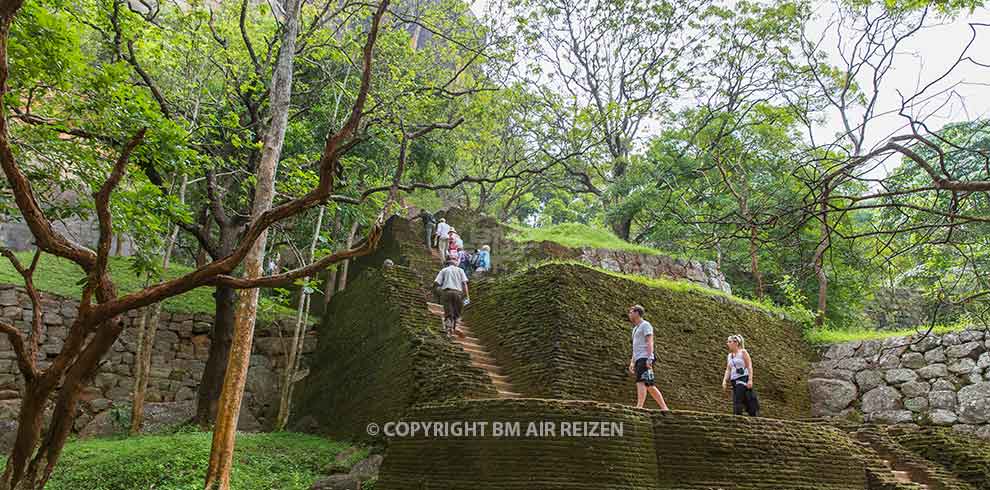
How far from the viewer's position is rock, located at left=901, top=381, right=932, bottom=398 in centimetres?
1140

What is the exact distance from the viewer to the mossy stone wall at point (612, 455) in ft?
19.0

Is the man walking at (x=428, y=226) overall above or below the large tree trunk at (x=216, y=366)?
above

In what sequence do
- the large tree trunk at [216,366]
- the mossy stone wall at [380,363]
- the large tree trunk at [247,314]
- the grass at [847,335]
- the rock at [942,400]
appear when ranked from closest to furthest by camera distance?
the large tree trunk at [247,314] → the mossy stone wall at [380,363] → the large tree trunk at [216,366] → the rock at [942,400] → the grass at [847,335]

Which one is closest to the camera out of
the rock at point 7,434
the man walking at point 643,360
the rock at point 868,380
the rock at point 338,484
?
the rock at point 338,484

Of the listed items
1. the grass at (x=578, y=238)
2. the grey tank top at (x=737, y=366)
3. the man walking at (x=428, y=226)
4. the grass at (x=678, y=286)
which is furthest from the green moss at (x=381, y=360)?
the grass at (x=578, y=238)

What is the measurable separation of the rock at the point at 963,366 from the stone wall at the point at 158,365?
40.1 ft

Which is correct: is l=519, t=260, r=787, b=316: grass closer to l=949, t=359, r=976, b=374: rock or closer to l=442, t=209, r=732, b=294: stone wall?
l=442, t=209, r=732, b=294: stone wall

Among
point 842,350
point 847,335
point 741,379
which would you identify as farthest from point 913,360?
point 741,379

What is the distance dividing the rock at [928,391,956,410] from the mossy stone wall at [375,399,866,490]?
5419 mm

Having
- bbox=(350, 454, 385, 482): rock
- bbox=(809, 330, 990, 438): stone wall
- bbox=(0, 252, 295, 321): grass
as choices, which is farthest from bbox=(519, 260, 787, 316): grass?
bbox=(0, 252, 295, 321): grass

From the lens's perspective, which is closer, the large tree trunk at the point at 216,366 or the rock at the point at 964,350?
the large tree trunk at the point at 216,366

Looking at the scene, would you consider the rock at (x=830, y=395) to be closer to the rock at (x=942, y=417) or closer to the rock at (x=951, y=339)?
the rock at (x=942, y=417)

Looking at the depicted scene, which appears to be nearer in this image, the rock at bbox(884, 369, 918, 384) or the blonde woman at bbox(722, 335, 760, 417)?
the blonde woman at bbox(722, 335, 760, 417)

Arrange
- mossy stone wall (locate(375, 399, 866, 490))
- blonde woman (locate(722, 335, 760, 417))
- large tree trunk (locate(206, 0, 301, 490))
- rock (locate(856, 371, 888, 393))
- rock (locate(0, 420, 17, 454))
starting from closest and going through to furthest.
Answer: mossy stone wall (locate(375, 399, 866, 490)) → large tree trunk (locate(206, 0, 301, 490)) → blonde woman (locate(722, 335, 760, 417)) → rock (locate(0, 420, 17, 454)) → rock (locate(856, 371, 888, 393))
